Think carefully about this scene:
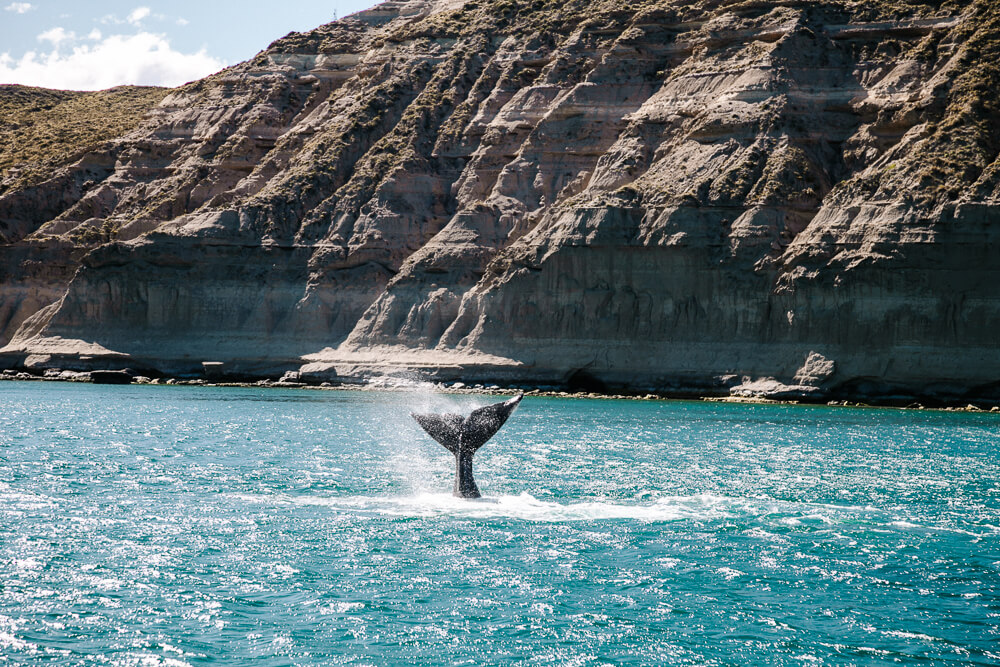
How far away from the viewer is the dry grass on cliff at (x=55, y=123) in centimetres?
10988

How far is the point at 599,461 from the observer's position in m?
33.3

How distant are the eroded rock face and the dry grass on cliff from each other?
385 centimetres

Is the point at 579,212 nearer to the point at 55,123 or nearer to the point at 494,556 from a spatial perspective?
the point at 494,556

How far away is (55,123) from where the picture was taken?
411 feet

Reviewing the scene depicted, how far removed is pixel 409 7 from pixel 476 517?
105m

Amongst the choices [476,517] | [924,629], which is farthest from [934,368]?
[924,629]

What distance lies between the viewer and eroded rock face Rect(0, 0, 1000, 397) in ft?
225

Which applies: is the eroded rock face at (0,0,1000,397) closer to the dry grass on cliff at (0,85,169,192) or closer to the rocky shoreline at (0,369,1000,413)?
the rocky shoreline at (0,369,1000,413)

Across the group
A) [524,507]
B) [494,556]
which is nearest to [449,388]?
[524,507]

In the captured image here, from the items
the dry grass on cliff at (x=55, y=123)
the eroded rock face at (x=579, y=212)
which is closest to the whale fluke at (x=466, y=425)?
the eroded rock face at (x=579, y=212)

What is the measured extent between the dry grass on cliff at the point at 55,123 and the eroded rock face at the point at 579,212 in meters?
3.85

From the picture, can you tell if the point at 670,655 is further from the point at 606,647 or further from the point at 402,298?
the point at 402,298

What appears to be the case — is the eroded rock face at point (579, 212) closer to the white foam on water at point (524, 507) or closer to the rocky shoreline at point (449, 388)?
the rocky shoreline at point (449, 388)

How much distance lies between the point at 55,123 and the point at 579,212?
72.1 m
